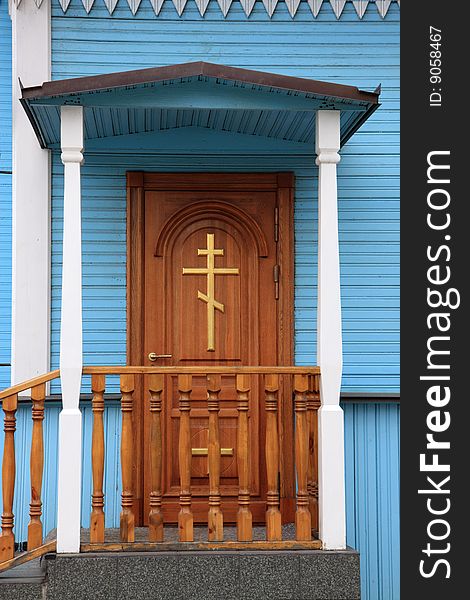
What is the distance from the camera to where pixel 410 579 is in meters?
5.61

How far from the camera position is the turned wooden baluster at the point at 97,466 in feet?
16.6

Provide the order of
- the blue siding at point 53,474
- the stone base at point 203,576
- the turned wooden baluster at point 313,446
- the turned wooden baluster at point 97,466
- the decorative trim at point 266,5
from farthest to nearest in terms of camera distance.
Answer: the decorative trim at point 266,5 → the blue siding at point 53,474 → the turned wooden baluster at point 313,446 → the turned wooden baluster at point 97,466 → the stone base at point 203,576

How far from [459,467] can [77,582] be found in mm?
2246

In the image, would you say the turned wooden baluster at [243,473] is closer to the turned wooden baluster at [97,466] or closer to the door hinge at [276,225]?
the turned wooden baluster at [97,466]

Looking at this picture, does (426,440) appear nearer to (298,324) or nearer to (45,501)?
(298,324)

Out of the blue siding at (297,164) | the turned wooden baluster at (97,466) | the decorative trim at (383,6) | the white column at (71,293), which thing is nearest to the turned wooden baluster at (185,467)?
the turned wooden baluster at (97,466)

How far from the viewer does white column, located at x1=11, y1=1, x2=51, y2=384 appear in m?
6.15

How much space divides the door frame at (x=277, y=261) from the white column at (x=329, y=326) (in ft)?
3.10

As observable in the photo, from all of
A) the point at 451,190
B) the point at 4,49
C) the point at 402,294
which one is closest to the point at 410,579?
the point at 402,294

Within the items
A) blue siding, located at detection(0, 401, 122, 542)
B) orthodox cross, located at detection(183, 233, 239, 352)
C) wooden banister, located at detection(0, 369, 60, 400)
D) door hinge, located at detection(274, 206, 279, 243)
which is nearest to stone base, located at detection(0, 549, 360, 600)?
wooden banister, located at detection(0, 369, 60, 400)

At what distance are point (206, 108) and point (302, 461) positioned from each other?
6.64 ft

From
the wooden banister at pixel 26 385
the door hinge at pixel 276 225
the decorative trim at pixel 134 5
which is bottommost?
the wooden banister at pixel 26 385

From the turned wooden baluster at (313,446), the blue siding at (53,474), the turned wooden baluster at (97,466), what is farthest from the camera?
the blue siding at (53,474)

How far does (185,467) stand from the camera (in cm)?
514
